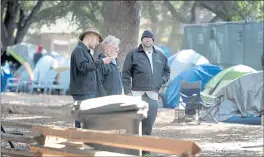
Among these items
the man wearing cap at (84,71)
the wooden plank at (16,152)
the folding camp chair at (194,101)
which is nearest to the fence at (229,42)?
the folding camp chair at (194,101)

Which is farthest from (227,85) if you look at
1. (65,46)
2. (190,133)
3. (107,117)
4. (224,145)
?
(65,46)

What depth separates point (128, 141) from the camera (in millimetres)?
5082

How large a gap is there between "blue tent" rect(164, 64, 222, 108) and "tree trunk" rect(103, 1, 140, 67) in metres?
4.68

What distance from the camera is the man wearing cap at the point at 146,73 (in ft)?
28.8

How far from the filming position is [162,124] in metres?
16.1

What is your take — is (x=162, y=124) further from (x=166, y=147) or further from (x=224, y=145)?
(x=166, y=147)

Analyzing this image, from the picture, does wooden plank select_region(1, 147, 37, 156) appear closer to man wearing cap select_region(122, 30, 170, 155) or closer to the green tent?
man wearing cap select_region(122, 30, 170, 155)

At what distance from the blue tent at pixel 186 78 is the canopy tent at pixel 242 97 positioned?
2.53 metres

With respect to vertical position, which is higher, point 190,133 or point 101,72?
point 101,72

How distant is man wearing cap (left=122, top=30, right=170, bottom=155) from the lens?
345 inches

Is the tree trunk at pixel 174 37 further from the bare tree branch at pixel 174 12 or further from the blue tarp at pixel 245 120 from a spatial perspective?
the blue tarp at pixel 245 120

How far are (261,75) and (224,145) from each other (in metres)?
5.46

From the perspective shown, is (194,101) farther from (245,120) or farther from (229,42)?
(229,42)

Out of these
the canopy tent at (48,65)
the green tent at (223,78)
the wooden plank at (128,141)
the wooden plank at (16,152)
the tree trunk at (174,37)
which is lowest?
the wooden plank at (16,152)
